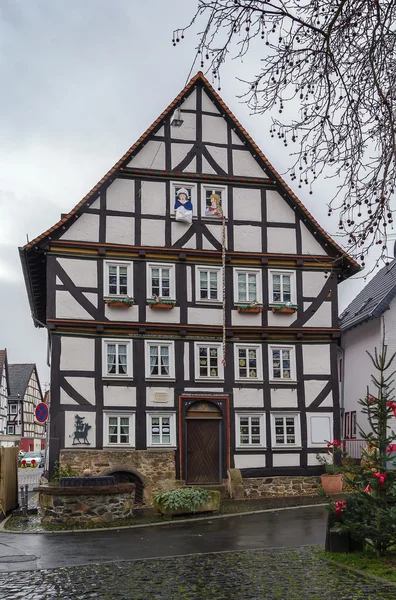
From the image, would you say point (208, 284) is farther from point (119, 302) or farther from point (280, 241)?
point (119, 302)

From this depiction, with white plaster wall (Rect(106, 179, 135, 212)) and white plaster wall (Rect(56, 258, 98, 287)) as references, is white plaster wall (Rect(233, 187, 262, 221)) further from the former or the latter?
white plaster wall (Rect(56, 258, 98, 287))

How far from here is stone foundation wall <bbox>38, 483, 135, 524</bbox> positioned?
18.8 m

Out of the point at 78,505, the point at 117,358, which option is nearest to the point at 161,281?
the point at 117,358

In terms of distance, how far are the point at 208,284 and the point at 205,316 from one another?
3.65 ft

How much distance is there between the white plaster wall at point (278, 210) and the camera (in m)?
27.9

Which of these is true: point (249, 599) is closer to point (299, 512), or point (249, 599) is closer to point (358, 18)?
point (358, 18)

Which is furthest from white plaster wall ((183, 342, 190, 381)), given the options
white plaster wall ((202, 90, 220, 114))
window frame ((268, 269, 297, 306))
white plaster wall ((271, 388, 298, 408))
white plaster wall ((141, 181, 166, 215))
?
white plaster wall ((202, 90, 220, 114))

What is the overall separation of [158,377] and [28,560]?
12989 millimetres

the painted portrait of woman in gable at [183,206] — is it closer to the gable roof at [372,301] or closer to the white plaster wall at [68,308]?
the white plaster wall at [68,308]

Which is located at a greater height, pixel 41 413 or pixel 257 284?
pixel 257 284

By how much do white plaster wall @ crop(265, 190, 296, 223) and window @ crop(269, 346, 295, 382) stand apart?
14.5 ft

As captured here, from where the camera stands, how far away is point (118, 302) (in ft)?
84.3

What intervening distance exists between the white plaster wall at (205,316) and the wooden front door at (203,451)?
3215 mm

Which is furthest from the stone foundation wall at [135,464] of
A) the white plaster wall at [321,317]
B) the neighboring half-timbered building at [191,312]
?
the white plaster wall at [321,317]
